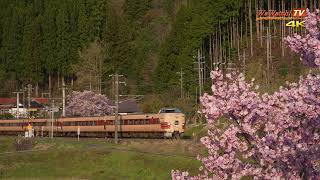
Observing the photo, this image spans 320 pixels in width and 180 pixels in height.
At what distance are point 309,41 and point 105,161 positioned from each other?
40076 mm

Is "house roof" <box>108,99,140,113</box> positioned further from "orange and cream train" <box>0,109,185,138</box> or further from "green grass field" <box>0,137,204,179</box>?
"green grass field" <box>0,137,204,179</box>

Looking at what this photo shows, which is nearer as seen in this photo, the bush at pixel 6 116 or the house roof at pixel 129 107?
the house roof at pixel 129 107

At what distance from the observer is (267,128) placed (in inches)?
362

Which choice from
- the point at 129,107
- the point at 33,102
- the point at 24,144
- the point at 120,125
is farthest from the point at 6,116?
the point at 120,125

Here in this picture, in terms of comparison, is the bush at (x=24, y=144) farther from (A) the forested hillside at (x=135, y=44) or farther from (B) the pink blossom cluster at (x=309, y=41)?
(B) the pink blossom cluster at (x=309, y=41)

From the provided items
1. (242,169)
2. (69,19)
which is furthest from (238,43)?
(242,169)

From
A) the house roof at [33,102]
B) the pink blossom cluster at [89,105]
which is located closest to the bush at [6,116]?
the house roof at [33,102]

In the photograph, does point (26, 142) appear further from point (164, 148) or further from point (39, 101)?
point (39, 101)

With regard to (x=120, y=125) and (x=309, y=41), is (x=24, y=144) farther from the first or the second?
(x=309, y=41)

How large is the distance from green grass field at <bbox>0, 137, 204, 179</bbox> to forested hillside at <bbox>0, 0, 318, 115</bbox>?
25338 millimetres

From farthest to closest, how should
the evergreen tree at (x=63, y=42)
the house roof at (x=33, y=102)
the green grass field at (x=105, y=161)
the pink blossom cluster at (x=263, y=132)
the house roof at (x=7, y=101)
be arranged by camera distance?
the house roof at (x=7, y=101) → the evergreen tree at (x=63, y=42) → the house roof at (x=33, y=102) → the green grass field at (x=105, y=161) → the pink blossom cluster at (x=263, y=132)

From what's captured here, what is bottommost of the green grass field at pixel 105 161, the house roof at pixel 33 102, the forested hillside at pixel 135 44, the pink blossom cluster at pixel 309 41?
the green grass field at pixel 105 161

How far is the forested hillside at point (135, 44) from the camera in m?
86.1

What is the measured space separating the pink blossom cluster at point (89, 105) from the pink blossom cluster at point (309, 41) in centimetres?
8850
